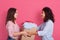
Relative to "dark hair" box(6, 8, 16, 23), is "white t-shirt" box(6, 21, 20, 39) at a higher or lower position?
lower

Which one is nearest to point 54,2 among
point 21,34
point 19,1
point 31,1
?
point 31,1

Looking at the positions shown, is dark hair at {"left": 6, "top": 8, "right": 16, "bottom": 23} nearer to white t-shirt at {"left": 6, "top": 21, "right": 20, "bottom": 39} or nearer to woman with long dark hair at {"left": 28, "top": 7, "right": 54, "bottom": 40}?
white t-shirt at {"left": 6, "top": 21, "right": 20, "bottom": 39}

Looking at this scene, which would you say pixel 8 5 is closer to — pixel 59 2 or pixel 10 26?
pixel 10 26

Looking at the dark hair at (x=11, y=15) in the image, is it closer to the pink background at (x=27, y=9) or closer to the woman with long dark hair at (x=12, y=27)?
the woman with long dark hair at (x=12, y=27)

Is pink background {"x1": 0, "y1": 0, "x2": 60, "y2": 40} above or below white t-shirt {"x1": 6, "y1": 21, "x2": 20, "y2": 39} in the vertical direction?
above

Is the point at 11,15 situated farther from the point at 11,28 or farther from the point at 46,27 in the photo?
the point at 46,27

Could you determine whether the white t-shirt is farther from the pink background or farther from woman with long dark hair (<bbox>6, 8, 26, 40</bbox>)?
the pink background

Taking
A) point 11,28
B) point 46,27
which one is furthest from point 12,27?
point 46,27

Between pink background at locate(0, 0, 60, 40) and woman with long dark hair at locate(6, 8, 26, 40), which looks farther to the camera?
pink background at locate(0, 0, 60, 40)

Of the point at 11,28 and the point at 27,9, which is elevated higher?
the point at 27,9

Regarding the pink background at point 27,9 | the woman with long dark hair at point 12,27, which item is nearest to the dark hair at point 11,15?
the woman with long dark hair at point 12,27

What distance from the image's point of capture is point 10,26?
7.20ft

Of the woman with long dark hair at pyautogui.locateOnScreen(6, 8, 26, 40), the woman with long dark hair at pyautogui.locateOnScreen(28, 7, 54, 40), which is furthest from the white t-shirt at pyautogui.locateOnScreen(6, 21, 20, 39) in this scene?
the woman with long dark hair at pyautogui.locateOnScreen(28, 7, 54, 40)

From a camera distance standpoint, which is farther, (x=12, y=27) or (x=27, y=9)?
(x=27, y=9)
